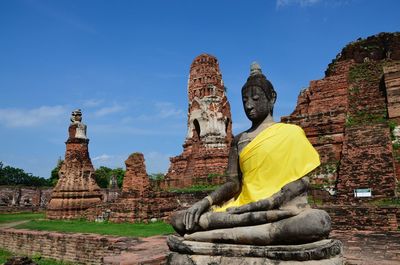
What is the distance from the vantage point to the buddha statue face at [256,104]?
12.7ft

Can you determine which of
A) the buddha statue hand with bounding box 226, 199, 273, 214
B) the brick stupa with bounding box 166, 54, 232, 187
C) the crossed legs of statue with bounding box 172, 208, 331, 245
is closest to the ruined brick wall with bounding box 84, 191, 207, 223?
the brick stupa with bounding box 166, 54, 232, 187

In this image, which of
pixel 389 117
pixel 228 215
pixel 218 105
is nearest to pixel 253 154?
pixel 228 215

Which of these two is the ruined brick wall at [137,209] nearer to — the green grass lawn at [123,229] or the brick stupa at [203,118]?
the green grass lawn at [123,229]

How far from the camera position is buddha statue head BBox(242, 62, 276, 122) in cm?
388

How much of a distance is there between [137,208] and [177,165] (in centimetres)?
995

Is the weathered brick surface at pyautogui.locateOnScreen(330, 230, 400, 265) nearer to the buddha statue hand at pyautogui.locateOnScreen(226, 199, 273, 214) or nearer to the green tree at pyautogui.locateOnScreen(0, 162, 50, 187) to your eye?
the buddha statue hand at pyautogui.locateOnScreen(226, 199, 273, 214)

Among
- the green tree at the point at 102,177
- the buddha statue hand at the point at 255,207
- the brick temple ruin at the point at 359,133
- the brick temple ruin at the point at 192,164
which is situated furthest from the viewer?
the green tree at the point at 102,177

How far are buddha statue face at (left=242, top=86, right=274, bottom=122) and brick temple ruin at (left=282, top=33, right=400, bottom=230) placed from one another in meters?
6.25

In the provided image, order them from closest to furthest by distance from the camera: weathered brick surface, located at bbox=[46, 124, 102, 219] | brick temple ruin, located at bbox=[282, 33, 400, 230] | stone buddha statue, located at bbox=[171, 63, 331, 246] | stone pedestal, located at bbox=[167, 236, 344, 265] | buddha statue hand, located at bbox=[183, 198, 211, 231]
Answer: stone pedestal, located at bbox=[167, 236, 344, 265] < stone buddha statue, located at bbox=[171, 63, 331, 246] < buddha statue hand, located at bbox=[183, 198, 211, 231] < brick temple ruin, located at bbox=[282, 33, 400, 230] < weathered brick surface, located at bbox=[46, 124, 102, 219]

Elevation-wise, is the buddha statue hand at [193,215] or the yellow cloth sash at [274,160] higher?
the yellow cloth sash at [274,160]

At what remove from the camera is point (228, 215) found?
11.1 feet

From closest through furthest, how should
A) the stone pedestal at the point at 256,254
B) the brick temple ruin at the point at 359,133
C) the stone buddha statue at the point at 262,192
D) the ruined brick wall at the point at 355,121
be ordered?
the stone pedestal at the point at 256,254
the stone buddha statue at the point at 262,192
the brick temple ruin at the point at 359,133
the ruined brick wall at the point at 355,121

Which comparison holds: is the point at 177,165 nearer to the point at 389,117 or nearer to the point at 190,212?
the point at 389,117

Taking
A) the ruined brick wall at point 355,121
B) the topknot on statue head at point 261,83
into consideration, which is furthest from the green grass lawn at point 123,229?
the topknot on statue head at point 261,83
